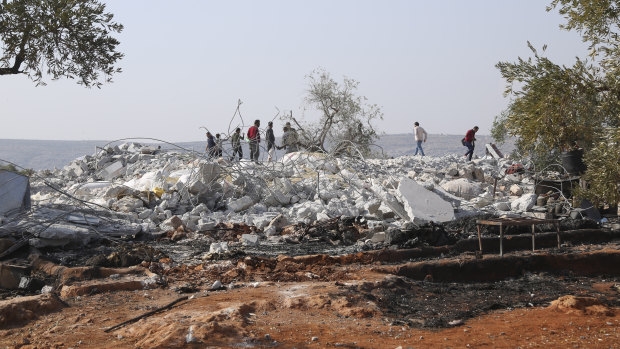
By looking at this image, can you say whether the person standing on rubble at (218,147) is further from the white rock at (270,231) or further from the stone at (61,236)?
the stone at (61,236)

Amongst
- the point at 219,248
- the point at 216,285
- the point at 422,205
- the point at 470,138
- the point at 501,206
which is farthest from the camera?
the point at 470,138

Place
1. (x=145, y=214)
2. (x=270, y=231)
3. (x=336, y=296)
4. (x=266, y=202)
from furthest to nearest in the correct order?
(x=266, y=202) → (x=145, y=214) → (x=270, y=231) → (x=336, y=296)

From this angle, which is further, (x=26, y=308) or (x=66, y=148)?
(x=66, y=148)

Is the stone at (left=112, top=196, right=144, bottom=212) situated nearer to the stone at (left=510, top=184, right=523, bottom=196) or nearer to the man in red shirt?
the stone at (left=510, top=184, right=523, bottom=196)

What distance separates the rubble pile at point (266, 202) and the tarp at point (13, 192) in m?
0.23

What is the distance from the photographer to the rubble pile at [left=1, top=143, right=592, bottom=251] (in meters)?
10.0

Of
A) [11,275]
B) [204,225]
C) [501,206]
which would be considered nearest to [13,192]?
[204,225]

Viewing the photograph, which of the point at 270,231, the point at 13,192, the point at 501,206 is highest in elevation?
the point at 13,192

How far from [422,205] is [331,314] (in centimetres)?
713

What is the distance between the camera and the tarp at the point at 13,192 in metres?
9.74

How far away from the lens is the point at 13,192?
9.88 meters

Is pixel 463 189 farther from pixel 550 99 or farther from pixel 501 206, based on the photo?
pixel 550 99

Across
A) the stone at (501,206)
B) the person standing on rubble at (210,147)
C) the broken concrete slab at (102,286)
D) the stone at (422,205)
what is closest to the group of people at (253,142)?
the person standing on rubble at (210,147)

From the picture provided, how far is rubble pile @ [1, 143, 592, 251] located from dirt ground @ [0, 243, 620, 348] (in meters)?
2.41
